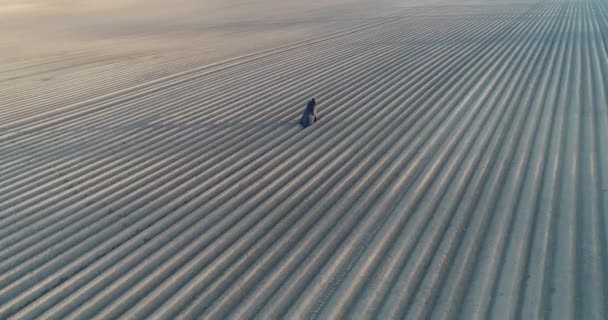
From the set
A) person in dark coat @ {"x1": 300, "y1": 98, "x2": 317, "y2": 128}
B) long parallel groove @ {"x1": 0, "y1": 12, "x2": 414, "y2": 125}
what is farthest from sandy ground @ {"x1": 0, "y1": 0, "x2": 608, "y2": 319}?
long parallel groove @ {"x1": 0, "y1": 12, "x2": 414, "y2": 125}

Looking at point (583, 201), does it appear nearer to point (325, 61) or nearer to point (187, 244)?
point (187, 244)

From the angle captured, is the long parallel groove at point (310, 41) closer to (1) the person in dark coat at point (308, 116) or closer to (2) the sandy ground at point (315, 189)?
(2) the sandy ground at point (315, 189)

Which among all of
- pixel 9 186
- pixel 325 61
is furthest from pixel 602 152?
pixel 9 186

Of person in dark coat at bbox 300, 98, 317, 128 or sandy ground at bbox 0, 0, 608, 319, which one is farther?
person in dark coat at bbox 300, 98, 317, 128

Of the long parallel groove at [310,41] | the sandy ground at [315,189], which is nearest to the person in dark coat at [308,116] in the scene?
the sandy ground at [315,189]

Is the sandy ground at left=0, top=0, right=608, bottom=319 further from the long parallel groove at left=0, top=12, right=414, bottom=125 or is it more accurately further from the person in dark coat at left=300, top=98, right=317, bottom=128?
the long parallel groove at left=0, top=12, right=414, bottom=125

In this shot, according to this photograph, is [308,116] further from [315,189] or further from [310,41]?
[310,41]

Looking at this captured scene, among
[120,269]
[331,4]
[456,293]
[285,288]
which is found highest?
[456,293]

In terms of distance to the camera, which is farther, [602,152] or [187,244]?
[602,152]
